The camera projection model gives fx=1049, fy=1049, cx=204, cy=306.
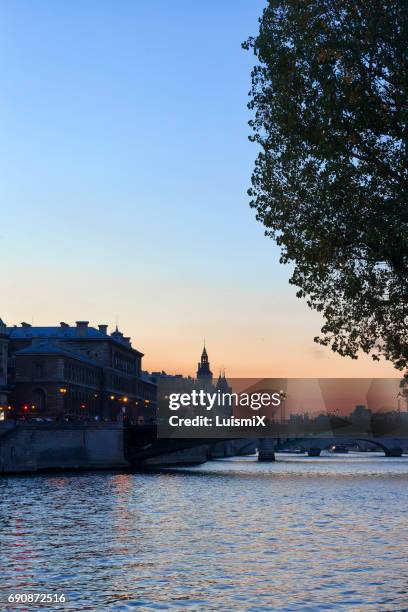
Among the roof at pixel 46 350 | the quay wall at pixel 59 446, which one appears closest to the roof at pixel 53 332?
the roof at pixel 46 350

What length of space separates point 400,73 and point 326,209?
527 centimetres

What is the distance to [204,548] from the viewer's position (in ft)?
138

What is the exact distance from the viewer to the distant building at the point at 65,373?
469 ft

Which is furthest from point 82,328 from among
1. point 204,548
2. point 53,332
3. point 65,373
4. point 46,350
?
point 204,548

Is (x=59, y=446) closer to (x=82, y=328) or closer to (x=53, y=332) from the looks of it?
(x=53, y=332)

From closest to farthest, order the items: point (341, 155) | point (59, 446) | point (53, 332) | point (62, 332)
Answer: point (341, 155) < point (59, 446) < point (53, 332) < point (62, 332)

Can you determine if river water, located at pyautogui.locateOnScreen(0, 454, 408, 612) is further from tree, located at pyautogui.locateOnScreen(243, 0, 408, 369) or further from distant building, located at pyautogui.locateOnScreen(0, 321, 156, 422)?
distant building, located at pyautogui.locateOnScreen(0, 321, 156, 422)

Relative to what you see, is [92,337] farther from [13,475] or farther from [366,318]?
[366,318]

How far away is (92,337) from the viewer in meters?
173

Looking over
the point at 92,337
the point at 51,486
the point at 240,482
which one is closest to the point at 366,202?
the point at 51,486

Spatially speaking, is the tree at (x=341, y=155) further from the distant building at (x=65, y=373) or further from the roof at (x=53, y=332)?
the roof at (x=53, y=332)

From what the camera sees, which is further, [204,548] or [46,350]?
[46,350]

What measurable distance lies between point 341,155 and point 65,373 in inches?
4505

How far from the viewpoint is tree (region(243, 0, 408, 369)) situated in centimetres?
3222
